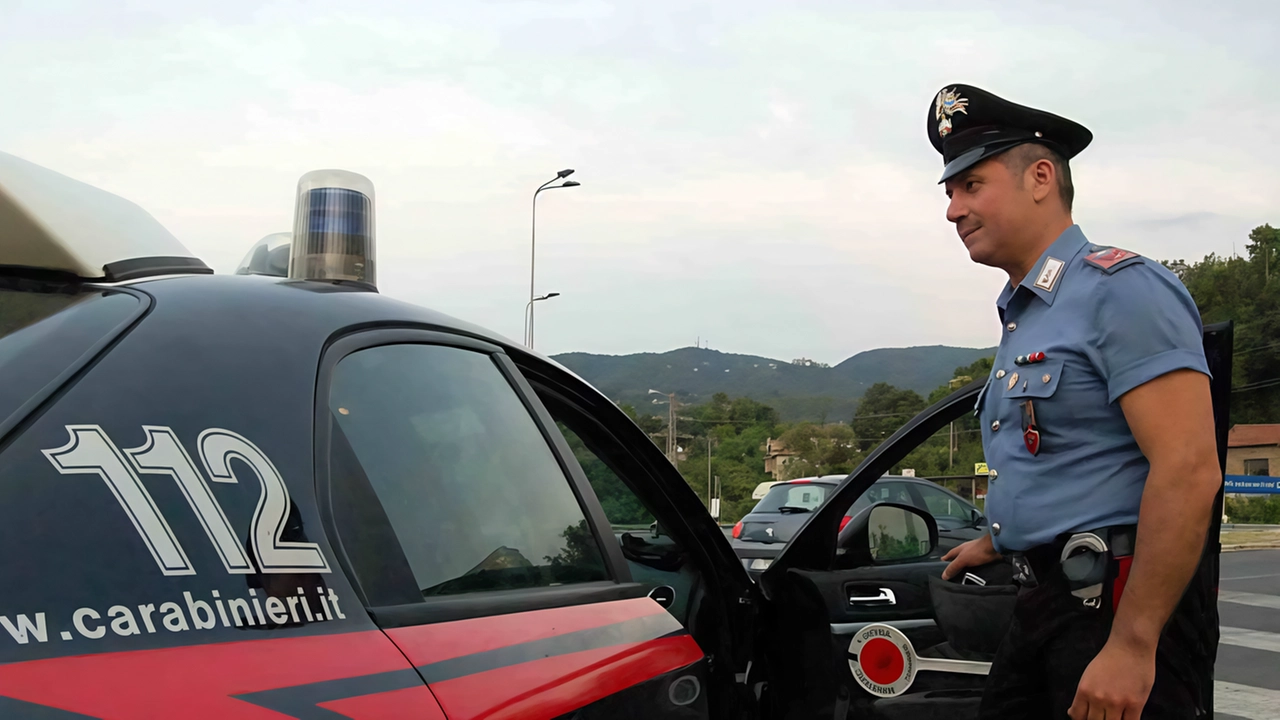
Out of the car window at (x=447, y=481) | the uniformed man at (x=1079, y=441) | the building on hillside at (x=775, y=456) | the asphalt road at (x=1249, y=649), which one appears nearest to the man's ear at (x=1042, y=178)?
the uniformed man at (x=1079, y=441)

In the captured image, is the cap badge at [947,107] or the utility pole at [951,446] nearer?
the cap badge at [947,107]

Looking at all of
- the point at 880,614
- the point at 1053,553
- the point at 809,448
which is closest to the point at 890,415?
the point at 880,614

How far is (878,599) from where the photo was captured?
8.55 feet

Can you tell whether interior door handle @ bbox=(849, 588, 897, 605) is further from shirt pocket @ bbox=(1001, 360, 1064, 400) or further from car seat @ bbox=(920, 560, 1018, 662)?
shirt pocket @ bbox=(1001, 360, 1064, 400)

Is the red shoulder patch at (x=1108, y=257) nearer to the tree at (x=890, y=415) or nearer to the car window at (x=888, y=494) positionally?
the tree at (x=890, y=415)

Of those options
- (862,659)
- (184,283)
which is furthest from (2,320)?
(862,659)

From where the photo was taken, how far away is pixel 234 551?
1.22 meters

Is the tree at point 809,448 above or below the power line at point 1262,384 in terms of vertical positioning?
below

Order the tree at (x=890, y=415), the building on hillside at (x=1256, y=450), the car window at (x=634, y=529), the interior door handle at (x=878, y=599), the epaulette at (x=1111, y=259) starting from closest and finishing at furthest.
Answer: the epaulette at (x=1111, y=259), the car window at (x=634, y=529), the interior door handle at (x=878, y=599), the tree at (x=890, y=415), the building on hillside at (x=1256, y=450)

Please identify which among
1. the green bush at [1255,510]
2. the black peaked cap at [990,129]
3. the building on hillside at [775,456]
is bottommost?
the green bush at [1255,510]

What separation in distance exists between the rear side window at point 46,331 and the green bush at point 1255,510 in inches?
2194

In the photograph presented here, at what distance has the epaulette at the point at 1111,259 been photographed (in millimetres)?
1961

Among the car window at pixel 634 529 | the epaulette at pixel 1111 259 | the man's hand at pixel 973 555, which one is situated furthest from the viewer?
the man's hand at pixel 973 555

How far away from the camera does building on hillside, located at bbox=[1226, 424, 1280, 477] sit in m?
61.5
